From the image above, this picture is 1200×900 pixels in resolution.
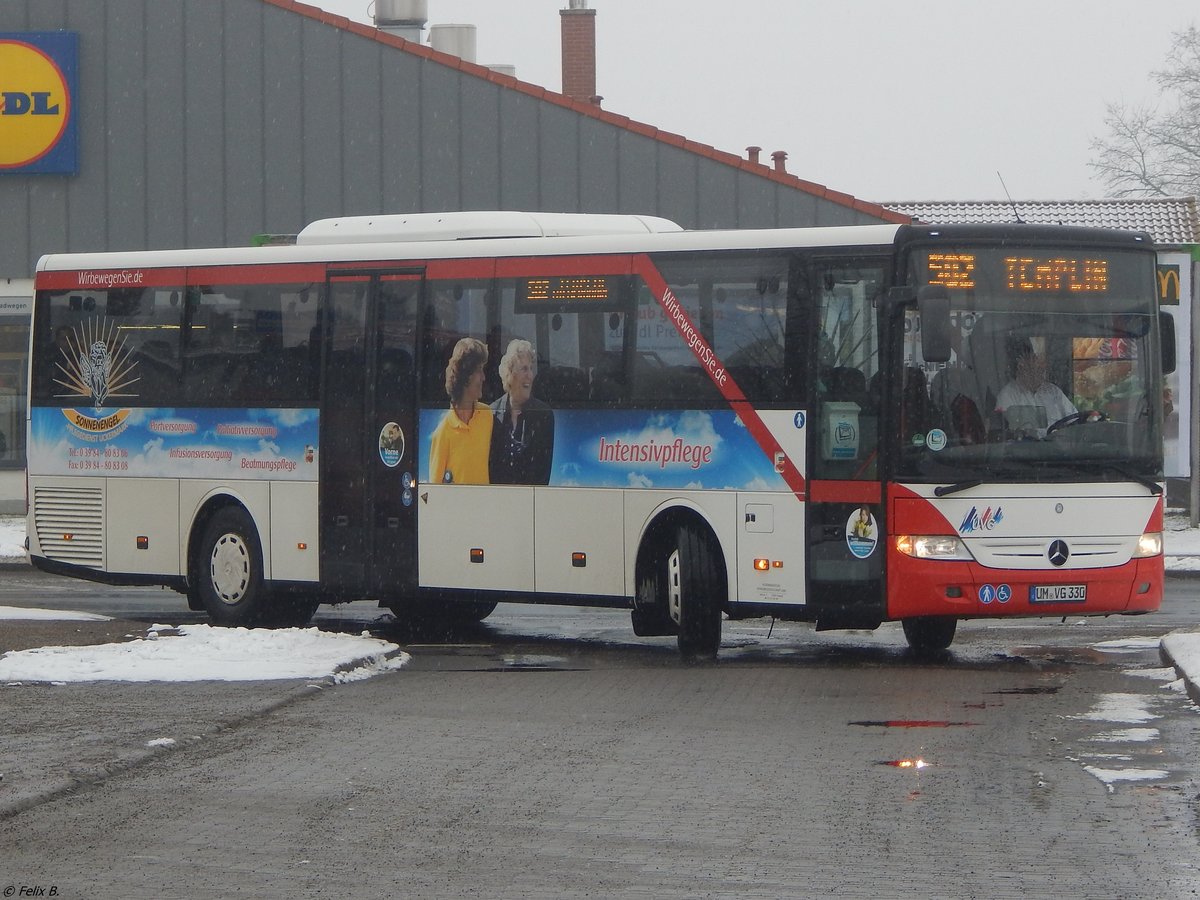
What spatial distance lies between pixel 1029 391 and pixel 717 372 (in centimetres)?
224

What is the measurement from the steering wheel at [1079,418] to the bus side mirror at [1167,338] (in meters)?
0.73

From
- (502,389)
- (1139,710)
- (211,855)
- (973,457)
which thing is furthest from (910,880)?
(502,389)

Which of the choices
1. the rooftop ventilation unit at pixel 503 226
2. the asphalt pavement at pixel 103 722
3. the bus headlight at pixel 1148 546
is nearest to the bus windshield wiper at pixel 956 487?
the bus headlight at pixel 1148 546

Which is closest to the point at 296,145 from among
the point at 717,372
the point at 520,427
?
the point at 520,427

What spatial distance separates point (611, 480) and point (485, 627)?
344cm

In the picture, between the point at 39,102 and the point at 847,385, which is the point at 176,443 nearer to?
the point at 847,385

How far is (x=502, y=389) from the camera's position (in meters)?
14.9

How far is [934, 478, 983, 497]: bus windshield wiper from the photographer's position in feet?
42.3

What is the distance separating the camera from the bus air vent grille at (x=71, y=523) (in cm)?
1708

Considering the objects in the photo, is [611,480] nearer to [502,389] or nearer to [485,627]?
[502,389]

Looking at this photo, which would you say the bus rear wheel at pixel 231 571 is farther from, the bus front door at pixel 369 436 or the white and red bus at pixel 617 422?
the bus front door at pixel 369 436

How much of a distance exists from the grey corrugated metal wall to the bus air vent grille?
1256cm

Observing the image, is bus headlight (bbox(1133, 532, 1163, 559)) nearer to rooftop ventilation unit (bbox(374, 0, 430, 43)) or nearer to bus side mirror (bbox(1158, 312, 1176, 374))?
bus side mirror (bbox(1158, 312, 1176, 374))

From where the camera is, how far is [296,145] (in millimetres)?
29609
